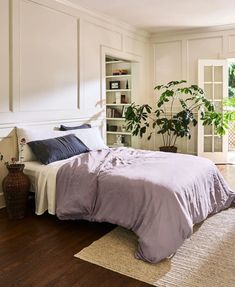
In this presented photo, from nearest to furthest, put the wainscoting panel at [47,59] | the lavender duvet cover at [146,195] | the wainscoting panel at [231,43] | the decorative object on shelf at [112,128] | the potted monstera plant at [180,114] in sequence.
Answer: the lavender duvet cover at [146,195] → the wainscoting panel at [47,59] → the potted monstera plant at [180,114] → the wainscoting panel at [231,43] → the decorative object on shelf at [112,128]

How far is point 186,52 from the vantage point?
625 cm

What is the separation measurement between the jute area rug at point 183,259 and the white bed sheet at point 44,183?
0.75 meters

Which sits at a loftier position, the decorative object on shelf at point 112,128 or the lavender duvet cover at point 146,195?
the decorative object on shelf at point 112,128

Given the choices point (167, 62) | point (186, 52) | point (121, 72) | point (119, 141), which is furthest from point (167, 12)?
point (119, 141)

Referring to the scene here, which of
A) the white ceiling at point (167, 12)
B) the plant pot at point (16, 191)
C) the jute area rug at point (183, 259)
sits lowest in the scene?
the jute area rug at point (183, 259)

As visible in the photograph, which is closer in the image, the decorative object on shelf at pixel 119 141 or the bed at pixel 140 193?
the bed at pixel 140 193

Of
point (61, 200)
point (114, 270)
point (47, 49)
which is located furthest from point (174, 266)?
point (47, 49)

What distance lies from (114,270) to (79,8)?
374 centimetres

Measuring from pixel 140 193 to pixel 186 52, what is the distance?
4450 mm

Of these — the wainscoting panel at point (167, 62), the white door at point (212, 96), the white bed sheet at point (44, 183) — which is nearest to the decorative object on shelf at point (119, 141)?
the wainscoting panel at point (167, 62)

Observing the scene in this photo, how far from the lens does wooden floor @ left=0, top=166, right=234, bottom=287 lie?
6.93 ft

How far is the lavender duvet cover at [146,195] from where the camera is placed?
2430mm

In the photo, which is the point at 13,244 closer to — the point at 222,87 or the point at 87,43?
the point at 87,43

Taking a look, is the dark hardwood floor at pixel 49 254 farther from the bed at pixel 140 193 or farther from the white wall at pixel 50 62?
the white wall at pixel 50 62
